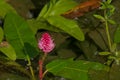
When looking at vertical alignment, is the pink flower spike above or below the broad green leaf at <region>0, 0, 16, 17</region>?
below

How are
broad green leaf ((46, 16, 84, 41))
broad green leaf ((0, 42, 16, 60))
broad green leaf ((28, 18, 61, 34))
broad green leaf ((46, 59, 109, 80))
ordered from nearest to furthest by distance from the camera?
broad green leaf ((46, 59, 109, 80))
broad green leaf ((0, 42, 16, 60))
broad green leaf ((46, 16, 84, 41))
broad green leaf ((28, 18, 61, 34))

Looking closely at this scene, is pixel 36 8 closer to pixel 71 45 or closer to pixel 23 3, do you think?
pixel 23 3

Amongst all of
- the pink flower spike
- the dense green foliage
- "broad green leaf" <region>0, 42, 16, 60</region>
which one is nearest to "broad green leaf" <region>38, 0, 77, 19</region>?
the dense green foliage

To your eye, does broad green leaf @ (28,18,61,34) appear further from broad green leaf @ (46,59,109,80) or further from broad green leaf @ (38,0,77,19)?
broad green leaf @ (46,59,109,80)

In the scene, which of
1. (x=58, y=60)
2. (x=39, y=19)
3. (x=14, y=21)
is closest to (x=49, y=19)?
(x=39, y=19)

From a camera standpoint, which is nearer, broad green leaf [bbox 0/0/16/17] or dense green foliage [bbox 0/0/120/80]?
dense green foliage [bbox 0/0/120/80]

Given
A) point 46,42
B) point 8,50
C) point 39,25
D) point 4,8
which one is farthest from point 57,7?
point 46,42

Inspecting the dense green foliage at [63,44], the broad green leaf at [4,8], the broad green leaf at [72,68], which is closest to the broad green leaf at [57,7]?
the dense green foliage at [63,44]
